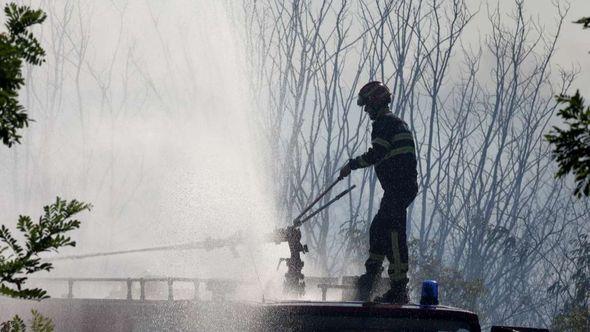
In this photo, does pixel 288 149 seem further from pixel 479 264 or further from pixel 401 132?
pixel 401 132

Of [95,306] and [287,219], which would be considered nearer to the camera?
[95,306]

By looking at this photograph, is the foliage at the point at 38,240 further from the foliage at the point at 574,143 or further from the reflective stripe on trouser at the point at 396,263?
the reflective stripe on trouser at the point at 396,263

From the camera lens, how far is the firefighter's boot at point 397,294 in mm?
9711

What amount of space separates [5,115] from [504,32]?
6316 centimetres

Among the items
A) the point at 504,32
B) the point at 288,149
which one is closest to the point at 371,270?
the point at 288,149

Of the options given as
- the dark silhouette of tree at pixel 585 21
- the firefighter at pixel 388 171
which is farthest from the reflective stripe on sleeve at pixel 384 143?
the dark silhouette of tree at pixel 585 21

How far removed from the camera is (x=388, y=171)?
1107 centimetres

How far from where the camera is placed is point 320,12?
A: 60.5 meters

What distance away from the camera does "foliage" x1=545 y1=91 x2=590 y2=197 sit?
177 inches

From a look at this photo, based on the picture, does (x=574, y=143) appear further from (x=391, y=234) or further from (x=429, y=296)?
(x=391, y=234)

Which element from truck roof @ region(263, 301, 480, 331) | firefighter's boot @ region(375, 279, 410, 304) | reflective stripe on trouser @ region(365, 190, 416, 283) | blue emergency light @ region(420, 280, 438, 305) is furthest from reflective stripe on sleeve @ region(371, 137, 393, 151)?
truck roof @ region(263, 301, 480, 331)

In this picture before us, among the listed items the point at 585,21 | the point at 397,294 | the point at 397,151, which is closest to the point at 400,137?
the point at 397,151

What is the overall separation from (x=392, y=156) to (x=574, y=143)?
6.52 meters

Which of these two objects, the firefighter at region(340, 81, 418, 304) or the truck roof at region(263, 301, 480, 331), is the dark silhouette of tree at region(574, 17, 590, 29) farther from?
the firefighter at region(340, 81, 418, 304)
